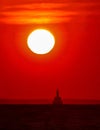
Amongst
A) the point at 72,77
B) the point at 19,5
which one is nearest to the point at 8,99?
the point at 72,77

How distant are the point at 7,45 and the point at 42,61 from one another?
0.35m

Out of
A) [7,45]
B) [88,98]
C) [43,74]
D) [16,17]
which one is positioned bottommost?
[88,98]

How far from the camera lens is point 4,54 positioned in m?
3.50

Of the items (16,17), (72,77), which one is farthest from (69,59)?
(16,17)

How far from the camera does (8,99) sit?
336 centimetres

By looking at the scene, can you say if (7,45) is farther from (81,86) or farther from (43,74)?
(81,86)

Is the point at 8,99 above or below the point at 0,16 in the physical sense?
below

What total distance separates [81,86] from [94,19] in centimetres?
60

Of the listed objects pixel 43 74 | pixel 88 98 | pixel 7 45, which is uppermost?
pixel 7 45

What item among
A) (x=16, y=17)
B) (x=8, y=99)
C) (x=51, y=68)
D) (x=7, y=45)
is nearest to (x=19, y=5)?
(x=16, y=17)

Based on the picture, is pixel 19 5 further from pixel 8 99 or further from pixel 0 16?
pixel 8 99

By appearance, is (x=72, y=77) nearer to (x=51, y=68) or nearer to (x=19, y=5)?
(x=51, y=68)

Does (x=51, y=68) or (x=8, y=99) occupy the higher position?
(x=51, y=68)

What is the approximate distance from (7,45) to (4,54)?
87 millimetres
